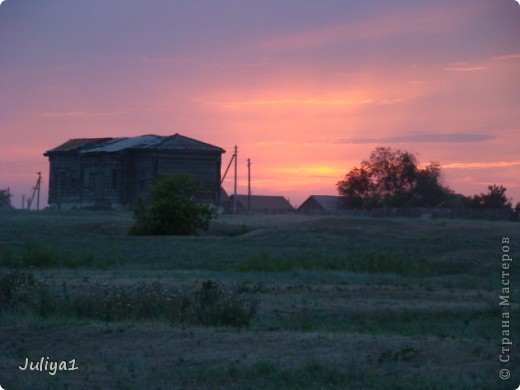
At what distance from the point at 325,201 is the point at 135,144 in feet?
149

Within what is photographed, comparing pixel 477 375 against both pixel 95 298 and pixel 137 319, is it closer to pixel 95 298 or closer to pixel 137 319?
pixel 137 319

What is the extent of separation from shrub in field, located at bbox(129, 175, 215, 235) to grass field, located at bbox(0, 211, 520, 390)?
13.4m

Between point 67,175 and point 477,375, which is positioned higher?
point 67,175

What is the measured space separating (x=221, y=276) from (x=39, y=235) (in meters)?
19.2

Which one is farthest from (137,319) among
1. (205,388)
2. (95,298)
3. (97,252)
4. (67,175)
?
(67,175)

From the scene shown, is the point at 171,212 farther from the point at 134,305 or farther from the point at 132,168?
the point at 134,305

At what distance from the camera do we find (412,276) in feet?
93.4

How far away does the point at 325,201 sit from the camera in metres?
113

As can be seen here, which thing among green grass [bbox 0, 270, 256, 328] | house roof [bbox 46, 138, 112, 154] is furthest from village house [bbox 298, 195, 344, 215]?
green grass [bbox 0, 270, 256, 328]

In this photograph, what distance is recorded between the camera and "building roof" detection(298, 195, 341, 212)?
109863mm

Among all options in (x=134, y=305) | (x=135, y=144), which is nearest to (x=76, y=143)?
(x=135, y=144)

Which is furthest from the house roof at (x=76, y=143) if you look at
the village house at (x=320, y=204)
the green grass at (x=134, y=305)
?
the green grass at (x=134, y=305)

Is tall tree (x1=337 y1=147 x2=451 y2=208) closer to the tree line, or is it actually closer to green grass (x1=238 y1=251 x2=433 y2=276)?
the tree line

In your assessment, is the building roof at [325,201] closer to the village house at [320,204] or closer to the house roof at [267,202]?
the village house at [320,204]
